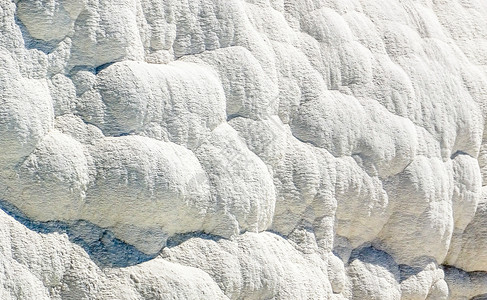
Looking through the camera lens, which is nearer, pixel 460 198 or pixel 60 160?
pixel 60 160

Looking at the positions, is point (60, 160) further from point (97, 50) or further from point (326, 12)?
point (326, 12)

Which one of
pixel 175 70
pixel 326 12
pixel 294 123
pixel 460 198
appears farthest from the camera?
pixel 460 198

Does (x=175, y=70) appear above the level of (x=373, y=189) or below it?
above

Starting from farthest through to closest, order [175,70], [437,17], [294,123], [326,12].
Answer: [437,17] → [326,12] → [294,123] → [175,70]

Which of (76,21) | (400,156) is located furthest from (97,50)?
(400,156)

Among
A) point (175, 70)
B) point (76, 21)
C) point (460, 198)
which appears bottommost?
point (460, 198)

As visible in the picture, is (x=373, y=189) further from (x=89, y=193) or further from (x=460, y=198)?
(x=89, y=193)

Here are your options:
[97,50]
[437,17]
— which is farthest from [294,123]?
[437,17]
